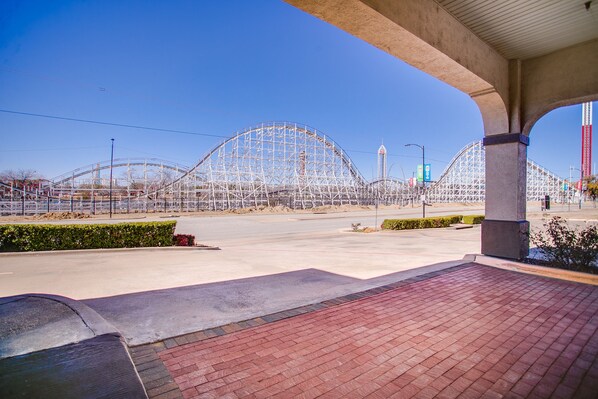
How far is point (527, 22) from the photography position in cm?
578

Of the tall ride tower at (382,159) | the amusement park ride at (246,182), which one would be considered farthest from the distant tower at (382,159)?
the amusement park ride at (246,182)

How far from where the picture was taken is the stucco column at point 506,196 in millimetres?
7461

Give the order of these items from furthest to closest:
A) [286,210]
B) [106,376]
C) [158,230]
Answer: [286,210], [158,230], [106,376]

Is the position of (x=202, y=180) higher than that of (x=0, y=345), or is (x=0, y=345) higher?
(x=202, y=180)

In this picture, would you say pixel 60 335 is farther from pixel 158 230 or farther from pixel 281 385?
pixel 158 230

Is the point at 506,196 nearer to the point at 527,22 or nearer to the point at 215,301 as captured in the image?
the point at 527,22

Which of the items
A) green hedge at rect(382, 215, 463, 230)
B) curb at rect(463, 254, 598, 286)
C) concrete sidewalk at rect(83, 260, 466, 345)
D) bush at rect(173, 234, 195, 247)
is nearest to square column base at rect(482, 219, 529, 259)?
curb at rect(463, 254, 598, 286)

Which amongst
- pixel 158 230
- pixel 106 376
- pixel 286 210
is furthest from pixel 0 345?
pixel 286 210

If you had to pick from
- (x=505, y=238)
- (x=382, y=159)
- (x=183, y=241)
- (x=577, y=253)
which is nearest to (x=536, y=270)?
(x=577, y=253)

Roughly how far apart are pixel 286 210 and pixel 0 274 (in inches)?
1456

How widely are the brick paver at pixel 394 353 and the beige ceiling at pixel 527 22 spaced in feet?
15.9

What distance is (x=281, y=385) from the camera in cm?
268

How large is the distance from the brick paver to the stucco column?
2.75m

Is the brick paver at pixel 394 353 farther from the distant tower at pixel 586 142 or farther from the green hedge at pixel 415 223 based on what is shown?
the distant tower at pixel 586 142
